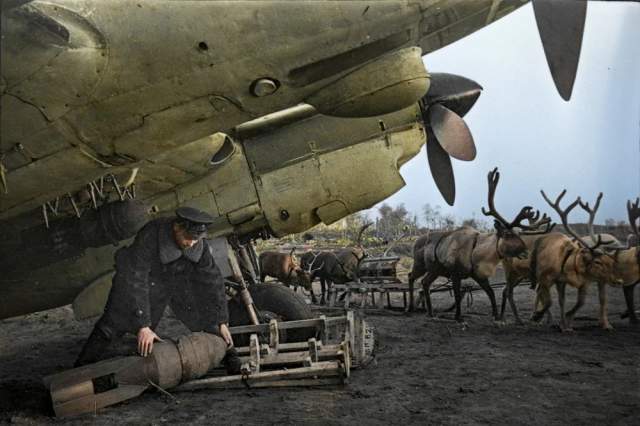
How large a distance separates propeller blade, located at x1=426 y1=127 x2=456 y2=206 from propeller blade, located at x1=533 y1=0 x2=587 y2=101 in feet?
10.8

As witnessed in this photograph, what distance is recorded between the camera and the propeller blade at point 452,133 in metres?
5.90

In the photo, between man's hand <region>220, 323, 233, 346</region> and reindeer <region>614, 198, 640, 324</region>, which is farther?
reindeer <region>614, 198, 640, 324</region>

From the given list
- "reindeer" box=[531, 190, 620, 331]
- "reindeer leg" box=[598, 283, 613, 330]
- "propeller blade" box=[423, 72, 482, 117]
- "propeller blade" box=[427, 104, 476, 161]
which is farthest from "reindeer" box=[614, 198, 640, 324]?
"propeller blade" box=[427, 104, 476, 161]

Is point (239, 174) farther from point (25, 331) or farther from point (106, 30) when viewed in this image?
point (25, 331)

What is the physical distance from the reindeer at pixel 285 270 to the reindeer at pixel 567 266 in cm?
678

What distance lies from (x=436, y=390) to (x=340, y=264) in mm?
9564

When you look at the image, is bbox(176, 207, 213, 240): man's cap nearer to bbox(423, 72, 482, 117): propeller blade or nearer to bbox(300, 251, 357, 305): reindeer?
bbox(423, 72, 482, 117): propeller blade

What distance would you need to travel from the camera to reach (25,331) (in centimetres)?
985

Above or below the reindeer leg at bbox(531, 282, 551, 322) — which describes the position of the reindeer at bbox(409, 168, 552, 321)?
above

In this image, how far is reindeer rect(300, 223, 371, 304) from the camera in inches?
555

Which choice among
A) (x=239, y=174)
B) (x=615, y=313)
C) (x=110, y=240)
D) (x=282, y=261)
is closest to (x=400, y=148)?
(x=239, y=174)

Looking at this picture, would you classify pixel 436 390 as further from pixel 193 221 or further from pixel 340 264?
pixel 340 264

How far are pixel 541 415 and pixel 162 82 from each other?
3615mm

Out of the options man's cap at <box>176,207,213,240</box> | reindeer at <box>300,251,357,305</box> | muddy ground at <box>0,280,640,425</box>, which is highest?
man's cap at <box>176,207,213,240</box>
